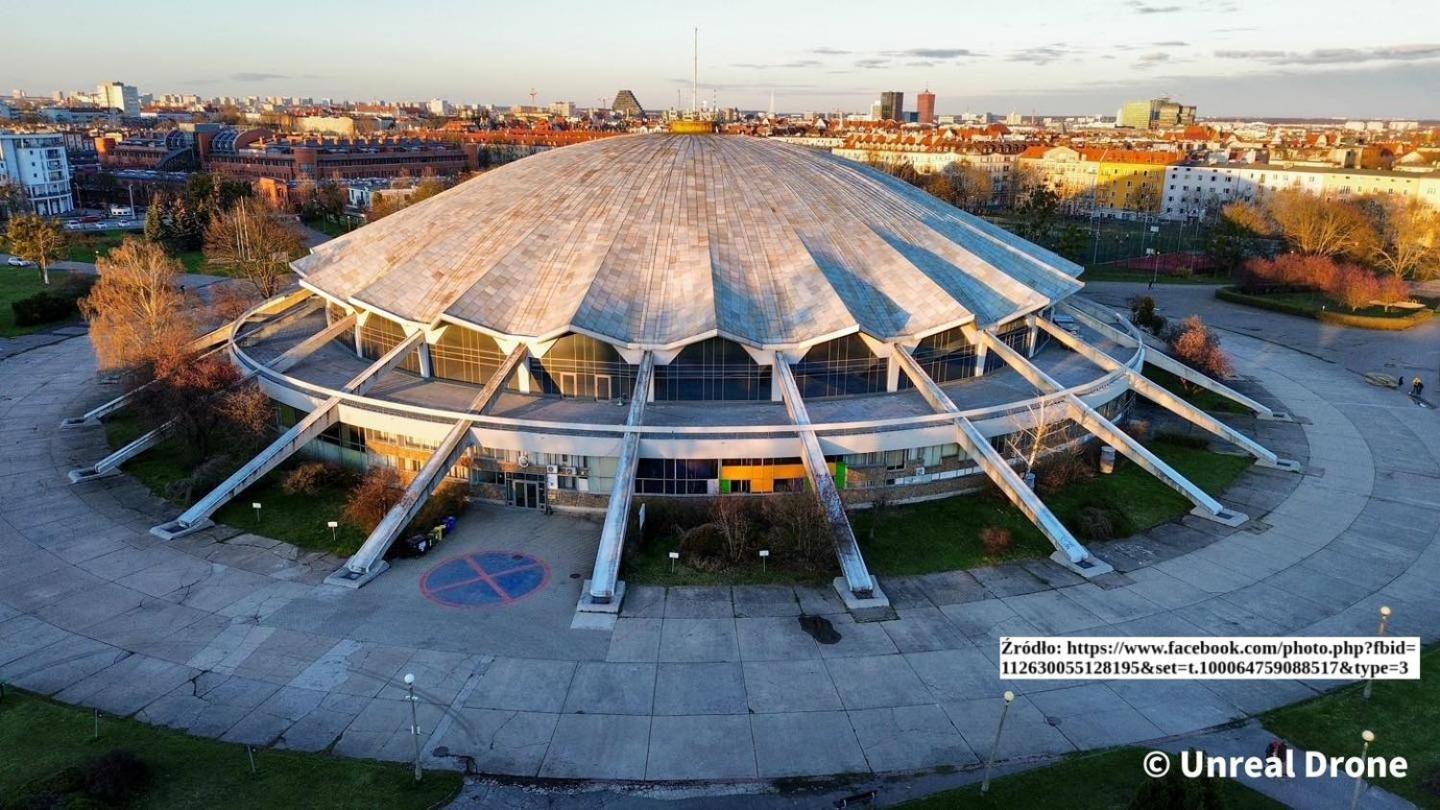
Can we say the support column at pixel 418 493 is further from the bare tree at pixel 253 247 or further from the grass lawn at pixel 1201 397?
the bare tree at pixel 253 247

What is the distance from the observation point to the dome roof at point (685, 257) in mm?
45188

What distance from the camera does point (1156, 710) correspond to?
2745 cm

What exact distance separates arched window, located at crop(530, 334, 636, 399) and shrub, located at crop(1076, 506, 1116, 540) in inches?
917

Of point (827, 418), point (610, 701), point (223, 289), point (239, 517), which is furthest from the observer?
point (223, 289)

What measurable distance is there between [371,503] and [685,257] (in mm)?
21378

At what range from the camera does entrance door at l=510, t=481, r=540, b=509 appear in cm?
4112

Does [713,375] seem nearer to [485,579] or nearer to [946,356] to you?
[946,356]

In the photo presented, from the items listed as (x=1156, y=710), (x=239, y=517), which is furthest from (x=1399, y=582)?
(x=239, y=517)

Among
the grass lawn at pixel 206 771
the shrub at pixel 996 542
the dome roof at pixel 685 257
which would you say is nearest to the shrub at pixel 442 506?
the dome roof at pixel 685 257

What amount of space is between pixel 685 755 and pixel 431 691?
874cm

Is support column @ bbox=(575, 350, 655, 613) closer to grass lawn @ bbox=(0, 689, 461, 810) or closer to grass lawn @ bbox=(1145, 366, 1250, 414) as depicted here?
grass lawn @ bbox=(0, 689, 461, 810)

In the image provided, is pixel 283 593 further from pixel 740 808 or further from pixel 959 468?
pixel 959 468

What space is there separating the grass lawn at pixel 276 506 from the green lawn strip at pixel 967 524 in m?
13.6

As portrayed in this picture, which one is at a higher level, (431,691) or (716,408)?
(716,408)
